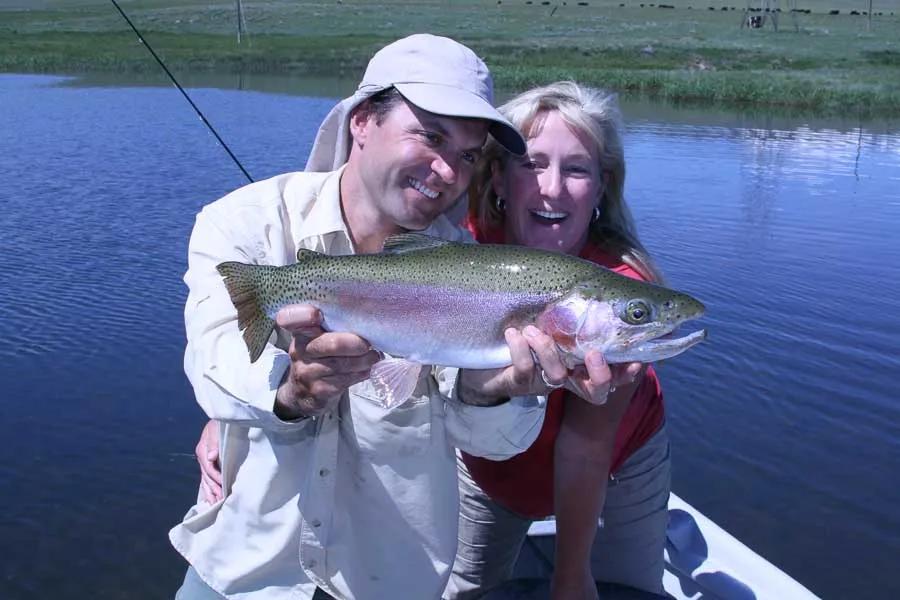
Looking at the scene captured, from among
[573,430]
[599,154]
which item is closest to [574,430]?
[573,430]

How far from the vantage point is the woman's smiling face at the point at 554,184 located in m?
3.87

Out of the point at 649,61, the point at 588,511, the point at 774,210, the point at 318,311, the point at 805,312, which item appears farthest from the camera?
the point at 649,61

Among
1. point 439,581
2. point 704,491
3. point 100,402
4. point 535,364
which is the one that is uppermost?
point 535,364

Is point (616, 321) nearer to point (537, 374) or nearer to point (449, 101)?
point (537, 374)

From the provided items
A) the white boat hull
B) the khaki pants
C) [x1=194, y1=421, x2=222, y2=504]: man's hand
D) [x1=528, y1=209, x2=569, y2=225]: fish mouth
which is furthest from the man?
the white boat hull

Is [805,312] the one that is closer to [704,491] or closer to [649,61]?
[704,491]

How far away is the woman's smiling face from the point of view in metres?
3.87

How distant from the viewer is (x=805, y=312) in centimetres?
1205

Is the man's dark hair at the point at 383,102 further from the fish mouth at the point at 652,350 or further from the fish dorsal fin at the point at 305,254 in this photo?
the fish mouth at the point at 652,350

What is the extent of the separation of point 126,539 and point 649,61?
2241 inches

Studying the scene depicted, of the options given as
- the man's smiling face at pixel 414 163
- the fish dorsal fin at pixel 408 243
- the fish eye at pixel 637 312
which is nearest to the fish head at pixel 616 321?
the fish eye at pixel 637 312

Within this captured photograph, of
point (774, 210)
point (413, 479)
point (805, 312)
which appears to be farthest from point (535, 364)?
point (774, 210)

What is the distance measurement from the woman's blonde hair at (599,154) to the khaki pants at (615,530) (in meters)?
0.99

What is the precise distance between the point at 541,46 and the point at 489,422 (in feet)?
220
